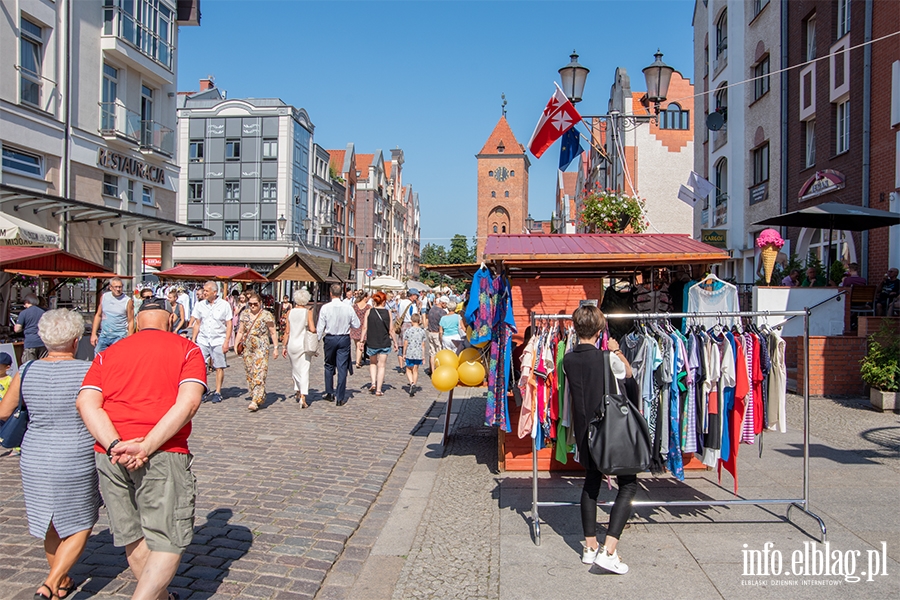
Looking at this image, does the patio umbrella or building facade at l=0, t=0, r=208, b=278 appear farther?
building facade at l=0, t=0, r=208, b=278

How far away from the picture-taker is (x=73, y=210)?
64.7 ft

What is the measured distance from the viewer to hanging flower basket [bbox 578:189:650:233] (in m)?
12.1

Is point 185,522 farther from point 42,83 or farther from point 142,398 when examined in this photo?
point 42,83

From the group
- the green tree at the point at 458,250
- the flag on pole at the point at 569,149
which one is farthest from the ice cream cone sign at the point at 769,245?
the green tree at the point at 458,250

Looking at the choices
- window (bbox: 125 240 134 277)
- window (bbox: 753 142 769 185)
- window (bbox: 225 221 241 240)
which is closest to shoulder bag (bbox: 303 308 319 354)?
window (bbox: 753 142 769 185)

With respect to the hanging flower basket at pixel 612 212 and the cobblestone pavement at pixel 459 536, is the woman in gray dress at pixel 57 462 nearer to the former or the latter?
the cobblestone pavement at pixel 459 536

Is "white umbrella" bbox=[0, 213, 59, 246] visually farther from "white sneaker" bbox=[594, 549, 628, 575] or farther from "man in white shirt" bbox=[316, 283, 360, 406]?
"white sneaker" bbox=[594, 549, 628, 575]

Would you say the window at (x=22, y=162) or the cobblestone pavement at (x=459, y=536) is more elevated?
the window at (x=22, y=162)

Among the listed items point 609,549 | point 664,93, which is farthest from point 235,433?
point 664,93

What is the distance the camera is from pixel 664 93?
38.1ft

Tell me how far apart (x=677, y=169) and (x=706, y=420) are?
37.6 metres

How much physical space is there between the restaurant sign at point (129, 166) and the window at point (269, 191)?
17247 millimetres

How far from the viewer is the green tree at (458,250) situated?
10054cm

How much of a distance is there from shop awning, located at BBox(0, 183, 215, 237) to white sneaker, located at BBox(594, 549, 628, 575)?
16608mm
